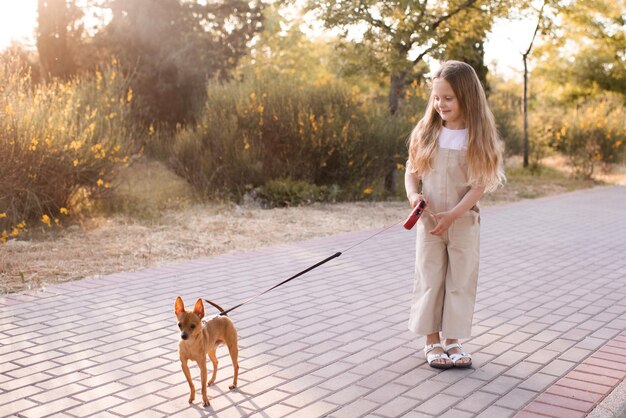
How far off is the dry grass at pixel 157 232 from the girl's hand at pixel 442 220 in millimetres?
4211

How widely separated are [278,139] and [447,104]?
32.3 feet

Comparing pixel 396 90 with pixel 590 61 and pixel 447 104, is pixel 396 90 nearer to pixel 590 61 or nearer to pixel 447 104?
pixel 447 104

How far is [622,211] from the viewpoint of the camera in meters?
13.9

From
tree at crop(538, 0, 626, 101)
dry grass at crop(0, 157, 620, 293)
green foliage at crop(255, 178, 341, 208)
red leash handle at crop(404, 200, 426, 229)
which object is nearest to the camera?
red leash handle at crop(404, 200, 426, 229)

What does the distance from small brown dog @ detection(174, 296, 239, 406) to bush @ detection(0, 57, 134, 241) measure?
5.95m

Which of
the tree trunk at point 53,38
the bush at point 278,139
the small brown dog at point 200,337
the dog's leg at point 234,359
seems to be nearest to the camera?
the small brown dog at point 200,337

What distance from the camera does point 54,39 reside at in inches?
828

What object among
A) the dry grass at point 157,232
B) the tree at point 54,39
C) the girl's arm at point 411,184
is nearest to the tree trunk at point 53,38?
the tree at point 54,39

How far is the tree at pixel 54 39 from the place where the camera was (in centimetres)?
2025

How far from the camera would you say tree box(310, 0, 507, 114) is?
51.0 feet

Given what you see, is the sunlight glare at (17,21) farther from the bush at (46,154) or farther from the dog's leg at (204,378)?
the dog's leg at (204,378)

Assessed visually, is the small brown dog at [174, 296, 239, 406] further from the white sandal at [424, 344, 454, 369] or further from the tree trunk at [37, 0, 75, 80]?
the tree trunk at [37, 0, 75, 80]

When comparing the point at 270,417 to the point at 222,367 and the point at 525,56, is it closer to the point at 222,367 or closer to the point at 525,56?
the point at 222,367

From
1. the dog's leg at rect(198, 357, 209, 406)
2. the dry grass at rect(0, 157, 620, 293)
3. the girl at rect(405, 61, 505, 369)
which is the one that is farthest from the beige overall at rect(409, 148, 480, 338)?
the dry grass at rect(0, 157, 620, 293)
